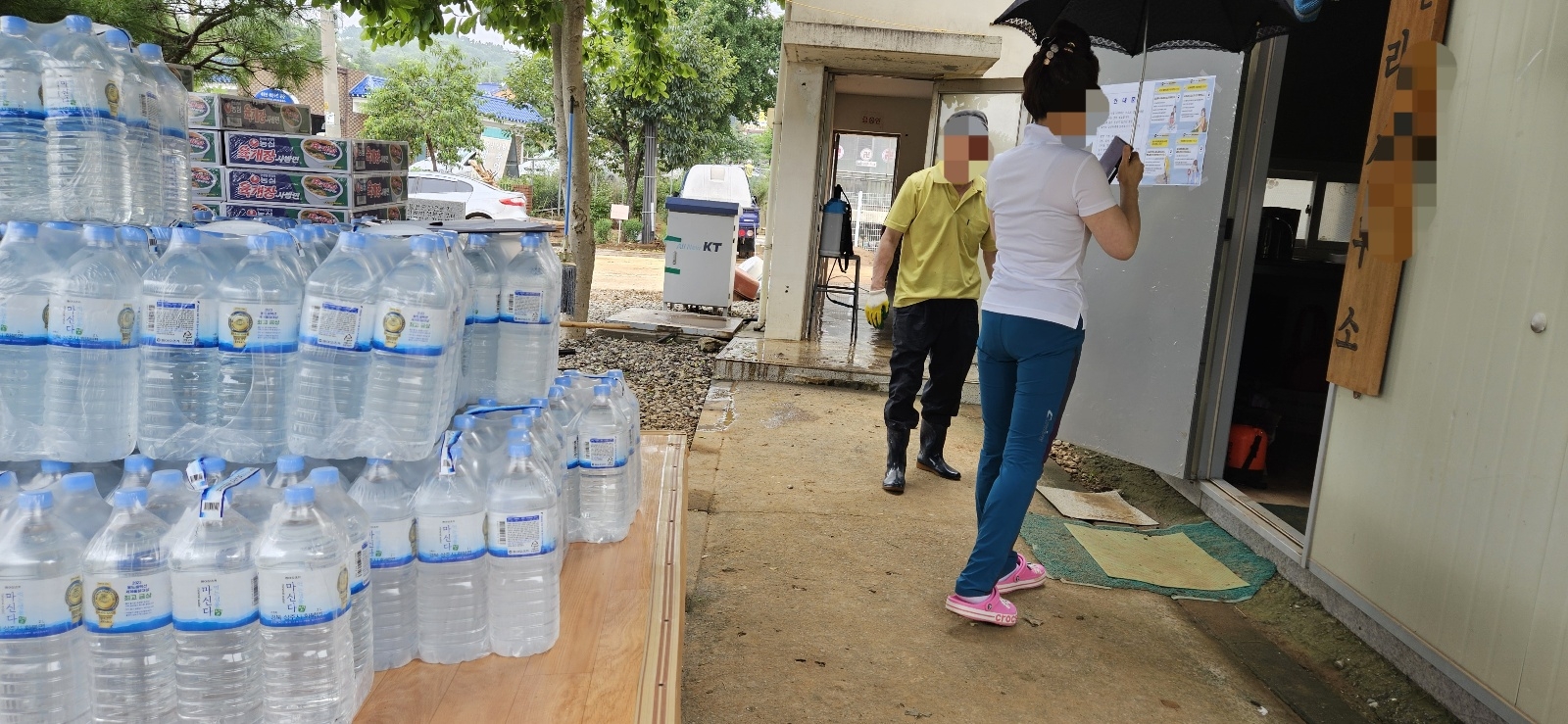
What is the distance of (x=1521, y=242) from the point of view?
295 cm

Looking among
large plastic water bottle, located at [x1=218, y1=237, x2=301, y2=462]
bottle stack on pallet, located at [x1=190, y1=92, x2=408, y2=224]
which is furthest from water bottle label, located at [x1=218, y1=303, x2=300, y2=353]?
bottle stack on pallet, located at [x1=190, y1=92, x2=408, y2=224]

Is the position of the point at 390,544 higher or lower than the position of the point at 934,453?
higher

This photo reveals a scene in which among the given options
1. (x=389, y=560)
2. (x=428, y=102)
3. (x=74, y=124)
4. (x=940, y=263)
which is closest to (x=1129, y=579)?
(x=940, y=263)

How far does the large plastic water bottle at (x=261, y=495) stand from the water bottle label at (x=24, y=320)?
495 mm

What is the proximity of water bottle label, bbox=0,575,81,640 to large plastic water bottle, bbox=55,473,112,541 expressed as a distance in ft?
0.36

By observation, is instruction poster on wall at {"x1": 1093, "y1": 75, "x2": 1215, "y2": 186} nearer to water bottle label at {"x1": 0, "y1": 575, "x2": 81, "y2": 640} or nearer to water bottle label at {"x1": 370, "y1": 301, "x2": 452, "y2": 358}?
water bottle label at {"x1": 370, "y1": 301, "x2": 452, "y2": 358}

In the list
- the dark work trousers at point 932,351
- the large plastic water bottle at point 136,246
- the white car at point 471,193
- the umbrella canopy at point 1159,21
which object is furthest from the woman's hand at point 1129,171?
the white car at point 471,193

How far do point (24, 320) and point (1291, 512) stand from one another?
5.28m

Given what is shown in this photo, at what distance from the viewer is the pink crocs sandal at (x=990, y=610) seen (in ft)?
11.9

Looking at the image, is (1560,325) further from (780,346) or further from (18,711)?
(780,346)

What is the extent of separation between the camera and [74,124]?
76.1 inches

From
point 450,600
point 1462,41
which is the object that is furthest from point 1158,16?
point 450,600

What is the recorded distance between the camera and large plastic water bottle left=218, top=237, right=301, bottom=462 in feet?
5.94

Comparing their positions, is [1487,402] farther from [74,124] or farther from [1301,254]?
[1301,254]
